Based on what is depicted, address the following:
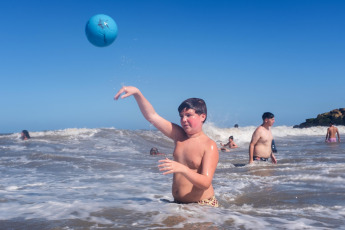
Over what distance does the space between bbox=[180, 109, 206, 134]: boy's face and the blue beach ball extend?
2.39 metres

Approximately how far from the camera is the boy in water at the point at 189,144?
11.9 feet

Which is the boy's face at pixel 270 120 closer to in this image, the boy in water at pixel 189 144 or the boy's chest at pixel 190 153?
the boy in water at pixel 189 144

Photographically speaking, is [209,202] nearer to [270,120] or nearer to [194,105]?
[194,105]

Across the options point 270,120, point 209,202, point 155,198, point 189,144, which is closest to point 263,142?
point 270,120

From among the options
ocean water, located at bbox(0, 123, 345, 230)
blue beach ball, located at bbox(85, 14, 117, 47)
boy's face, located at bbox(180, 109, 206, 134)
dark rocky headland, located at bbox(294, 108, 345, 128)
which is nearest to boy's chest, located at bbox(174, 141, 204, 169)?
boy's face, located at bbox(180, 109, 206, 134)

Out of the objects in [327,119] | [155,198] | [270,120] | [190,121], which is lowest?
[155,198]

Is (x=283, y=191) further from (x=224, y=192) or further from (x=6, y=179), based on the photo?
(x=6, y=179)

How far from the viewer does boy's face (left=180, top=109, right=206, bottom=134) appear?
3.73m

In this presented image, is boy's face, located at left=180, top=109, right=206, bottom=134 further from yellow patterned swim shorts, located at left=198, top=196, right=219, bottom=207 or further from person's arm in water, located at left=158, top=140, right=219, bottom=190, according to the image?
yellow patterned swim shorts, located at left=198, top=196, right=219, bottom=207

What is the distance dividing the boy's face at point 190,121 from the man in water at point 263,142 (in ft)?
18.1

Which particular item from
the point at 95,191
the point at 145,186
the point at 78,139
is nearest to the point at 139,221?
the point at 95,191

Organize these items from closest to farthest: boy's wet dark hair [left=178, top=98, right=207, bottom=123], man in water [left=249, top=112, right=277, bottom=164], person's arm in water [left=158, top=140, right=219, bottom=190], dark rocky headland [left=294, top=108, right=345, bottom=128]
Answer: person's arm in water [left=158, top=140, right=219, bottom=190] < boy's wet dark hair [left=178, top=98, right=207, bottom=123] < man in water [left=249, top=112, right=277, bottom=164] < dark rocky headland [left=294, top=108, right=345, bottom=128]

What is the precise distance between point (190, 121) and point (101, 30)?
2499 mm

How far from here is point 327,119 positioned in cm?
4250
